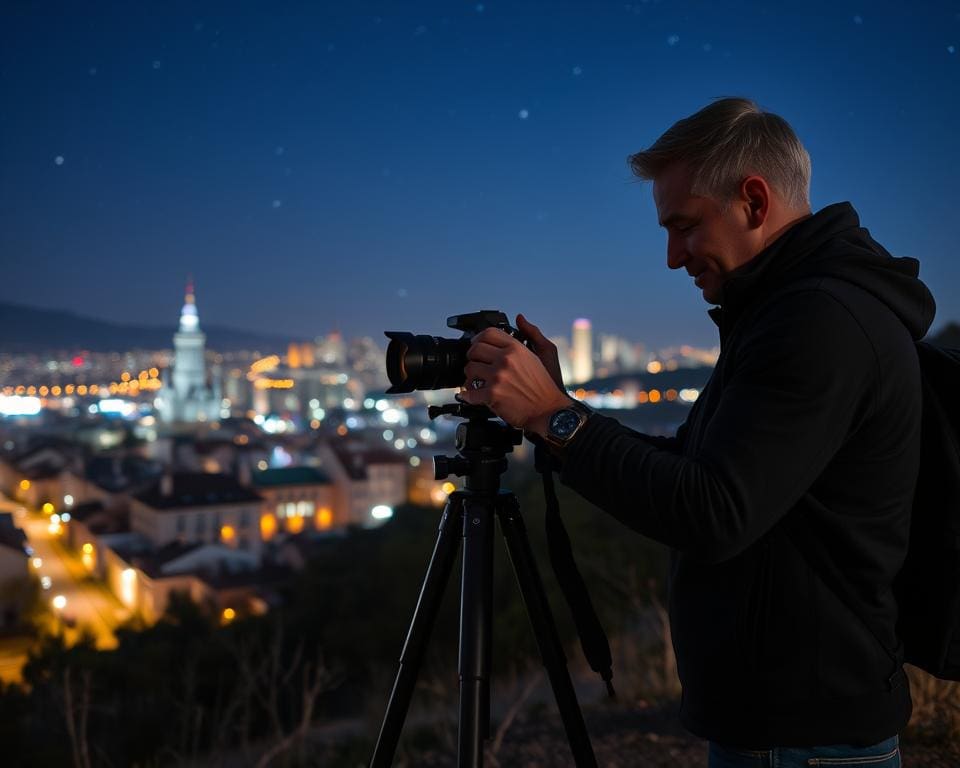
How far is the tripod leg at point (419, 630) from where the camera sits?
0.96 m

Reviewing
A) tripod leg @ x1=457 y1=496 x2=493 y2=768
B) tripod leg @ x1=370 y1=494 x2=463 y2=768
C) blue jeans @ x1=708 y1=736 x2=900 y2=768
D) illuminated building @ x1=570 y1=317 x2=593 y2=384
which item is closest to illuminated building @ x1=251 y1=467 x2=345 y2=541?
illuminated building @ x1=570 y1=317 x2=593 y2=384

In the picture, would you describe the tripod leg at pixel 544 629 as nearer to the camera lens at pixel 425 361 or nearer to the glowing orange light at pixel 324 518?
the camera lens at pixel 425 361

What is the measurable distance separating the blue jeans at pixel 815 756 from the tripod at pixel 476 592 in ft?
0.78

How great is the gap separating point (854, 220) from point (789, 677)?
446mm

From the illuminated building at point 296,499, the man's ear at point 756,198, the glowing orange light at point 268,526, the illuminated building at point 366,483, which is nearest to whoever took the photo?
the man's ear at point 756,198

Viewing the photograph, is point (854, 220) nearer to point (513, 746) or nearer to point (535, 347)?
point (535, 347)

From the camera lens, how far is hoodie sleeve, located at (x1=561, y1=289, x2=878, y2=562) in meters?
0.59

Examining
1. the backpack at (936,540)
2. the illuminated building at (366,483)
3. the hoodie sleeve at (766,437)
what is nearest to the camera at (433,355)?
the hoodie sleeve at (766,437)

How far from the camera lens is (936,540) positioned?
70 centimetres

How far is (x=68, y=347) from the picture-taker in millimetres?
40344

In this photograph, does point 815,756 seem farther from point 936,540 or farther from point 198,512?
point 198,512

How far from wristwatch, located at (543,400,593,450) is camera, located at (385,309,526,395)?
0.70 feet

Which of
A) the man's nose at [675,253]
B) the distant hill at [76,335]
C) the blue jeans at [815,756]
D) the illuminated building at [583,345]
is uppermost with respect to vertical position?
the distant hill at [76,335]

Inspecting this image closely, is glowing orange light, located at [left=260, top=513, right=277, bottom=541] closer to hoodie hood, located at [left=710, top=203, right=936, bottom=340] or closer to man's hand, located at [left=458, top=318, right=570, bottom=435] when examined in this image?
man's hand, located at [left=458, top=318, right=570, bottom=435]
